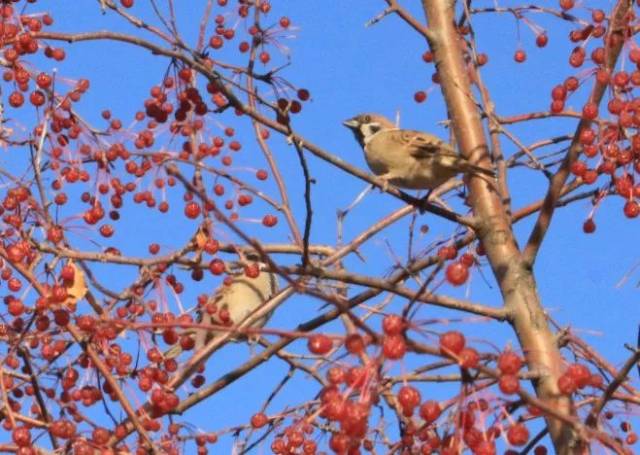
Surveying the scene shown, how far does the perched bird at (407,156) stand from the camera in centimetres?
592

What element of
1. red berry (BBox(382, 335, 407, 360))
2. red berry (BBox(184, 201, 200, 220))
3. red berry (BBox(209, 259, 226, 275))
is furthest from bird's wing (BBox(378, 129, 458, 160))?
red berry (BBox(382, 335, 407, 360))

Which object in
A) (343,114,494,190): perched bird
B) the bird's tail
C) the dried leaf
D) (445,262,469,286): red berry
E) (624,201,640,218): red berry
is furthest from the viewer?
(343,114,494,190): perched bird

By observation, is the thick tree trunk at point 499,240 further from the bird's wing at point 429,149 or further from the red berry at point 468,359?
the red berry at point 468,359

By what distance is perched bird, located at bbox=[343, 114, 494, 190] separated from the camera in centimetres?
592

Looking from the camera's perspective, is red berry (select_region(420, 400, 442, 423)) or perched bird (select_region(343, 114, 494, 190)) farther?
perched bird (select_region(343, 114, 494, 190))

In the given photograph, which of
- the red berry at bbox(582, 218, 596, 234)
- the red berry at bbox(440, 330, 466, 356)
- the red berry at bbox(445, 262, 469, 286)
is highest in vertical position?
the red berry at bbox(582, 218, 596, 234)

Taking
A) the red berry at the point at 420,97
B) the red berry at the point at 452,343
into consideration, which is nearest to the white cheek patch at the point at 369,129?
the red berry at the point at 420,97

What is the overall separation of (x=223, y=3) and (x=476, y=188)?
211cm

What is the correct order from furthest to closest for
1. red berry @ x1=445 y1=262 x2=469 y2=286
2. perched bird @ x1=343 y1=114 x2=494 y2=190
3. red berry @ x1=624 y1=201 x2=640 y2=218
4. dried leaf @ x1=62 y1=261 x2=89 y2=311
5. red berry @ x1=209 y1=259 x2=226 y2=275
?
perched bird @ x1=343 y1=114 x2=494 y2=190, red berry @ x1=209 y1=259 x2=226 y2=275, red berry @ x1=624 y1=201 x2=640 y2=218, dried leaf @ x1=62 y1=261 x2=89 y2=311, red berry @ x1=445 y1=262 x2=469 y2=286

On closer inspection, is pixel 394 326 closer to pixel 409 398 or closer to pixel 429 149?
pixel 409 398

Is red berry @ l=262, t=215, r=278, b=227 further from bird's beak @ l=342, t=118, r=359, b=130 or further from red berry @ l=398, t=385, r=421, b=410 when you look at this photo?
red berry @ l=398, t=385, r=421, b=410

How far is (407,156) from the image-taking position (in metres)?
6.27

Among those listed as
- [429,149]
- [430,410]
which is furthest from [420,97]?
[430,410]

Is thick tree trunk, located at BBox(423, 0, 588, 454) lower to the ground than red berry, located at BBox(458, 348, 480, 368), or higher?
higher
